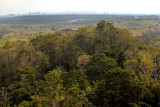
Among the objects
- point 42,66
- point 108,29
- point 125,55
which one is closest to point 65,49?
point 42,66

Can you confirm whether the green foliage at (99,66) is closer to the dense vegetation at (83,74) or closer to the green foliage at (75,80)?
the dense vegetation at (83,74)

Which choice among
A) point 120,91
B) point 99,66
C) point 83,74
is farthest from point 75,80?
point 120,91

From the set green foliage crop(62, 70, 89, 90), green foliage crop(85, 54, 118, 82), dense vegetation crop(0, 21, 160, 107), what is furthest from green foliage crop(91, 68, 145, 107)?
green foliage crop(85, 54, 118, 82)

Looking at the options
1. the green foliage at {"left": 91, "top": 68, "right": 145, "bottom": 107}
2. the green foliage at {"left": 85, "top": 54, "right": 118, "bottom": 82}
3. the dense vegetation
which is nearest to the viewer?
the green foliage at {"left": 91, "top": 68, "right": 145, "bottom": 107}

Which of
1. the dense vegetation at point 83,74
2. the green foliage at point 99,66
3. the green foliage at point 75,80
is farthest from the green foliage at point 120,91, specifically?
the green foliage at point 99,66

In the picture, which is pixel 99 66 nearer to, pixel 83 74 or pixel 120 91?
pixel 83 74

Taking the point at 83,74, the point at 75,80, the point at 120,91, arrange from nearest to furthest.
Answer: the point at 120,91
the point at 75,80
the point at 83,74

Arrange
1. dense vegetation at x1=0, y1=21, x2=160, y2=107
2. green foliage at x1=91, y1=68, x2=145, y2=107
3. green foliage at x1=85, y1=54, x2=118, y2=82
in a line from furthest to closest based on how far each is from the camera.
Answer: green foliage at x1=85, y1=54, x2=118, y2=82 → dense vegetation at x1=0, y1=21, x2=160, y2=107 → green foliage at x1=91, y1=68, x2=145, y2=107

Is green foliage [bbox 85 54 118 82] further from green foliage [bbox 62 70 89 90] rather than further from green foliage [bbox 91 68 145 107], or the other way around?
green foliage [bbox 91 68 145 107]
